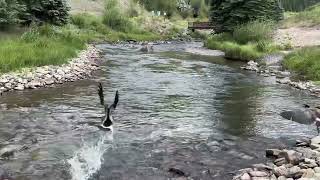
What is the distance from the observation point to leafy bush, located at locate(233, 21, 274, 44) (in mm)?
49112

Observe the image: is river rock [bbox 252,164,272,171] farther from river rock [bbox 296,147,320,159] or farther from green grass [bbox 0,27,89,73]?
green grass [bbox 0,27,89,73]

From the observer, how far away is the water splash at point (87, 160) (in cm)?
1313

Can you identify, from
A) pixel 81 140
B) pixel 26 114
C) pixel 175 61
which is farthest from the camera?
pixel 175 61

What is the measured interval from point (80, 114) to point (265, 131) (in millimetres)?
7822

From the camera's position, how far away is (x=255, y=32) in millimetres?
49094

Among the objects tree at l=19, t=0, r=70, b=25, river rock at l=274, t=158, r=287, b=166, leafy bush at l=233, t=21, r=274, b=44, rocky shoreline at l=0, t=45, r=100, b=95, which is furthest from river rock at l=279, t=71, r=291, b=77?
tree at l=19, t=0, r=70, b=25

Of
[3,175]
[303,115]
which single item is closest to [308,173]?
[3,175]

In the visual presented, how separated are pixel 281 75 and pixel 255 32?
16.0 meters

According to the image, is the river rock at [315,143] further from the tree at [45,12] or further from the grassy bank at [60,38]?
the tree at [45,12]

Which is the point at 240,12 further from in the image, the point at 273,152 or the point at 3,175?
the point at 3,175

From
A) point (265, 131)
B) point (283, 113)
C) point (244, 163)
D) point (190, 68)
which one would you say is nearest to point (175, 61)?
point (190, 68)

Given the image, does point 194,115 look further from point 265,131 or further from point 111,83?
point 111,83

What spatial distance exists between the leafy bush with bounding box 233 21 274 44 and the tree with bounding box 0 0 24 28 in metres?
23.5

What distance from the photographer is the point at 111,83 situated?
28.3 meters
